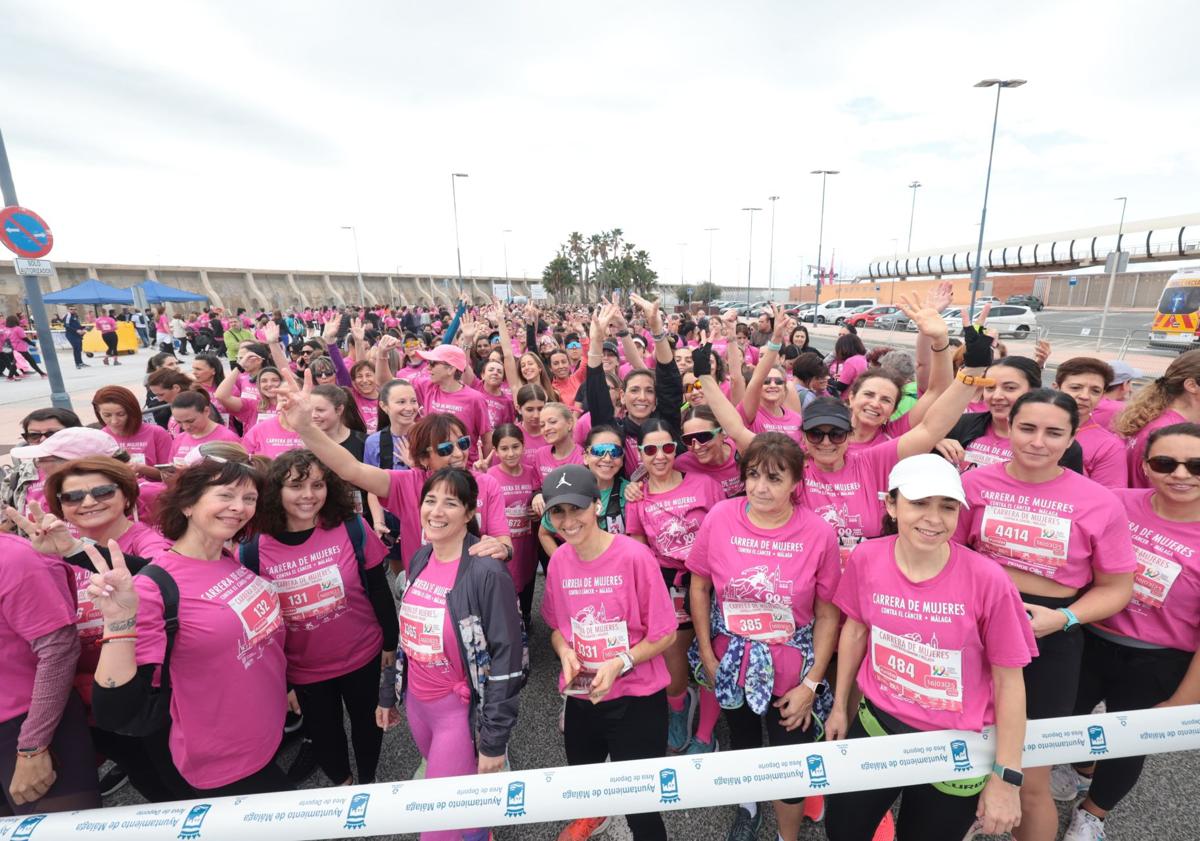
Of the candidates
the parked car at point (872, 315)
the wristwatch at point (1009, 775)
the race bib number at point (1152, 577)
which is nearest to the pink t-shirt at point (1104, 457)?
the race bib number at point (1152, 577)

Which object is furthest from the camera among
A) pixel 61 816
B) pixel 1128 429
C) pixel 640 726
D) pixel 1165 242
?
pixel 1165 242

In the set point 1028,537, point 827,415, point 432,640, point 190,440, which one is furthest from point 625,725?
point 190,440

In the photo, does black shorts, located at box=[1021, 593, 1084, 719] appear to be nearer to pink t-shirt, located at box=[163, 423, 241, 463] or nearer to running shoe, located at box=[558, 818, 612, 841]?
running shoe, located at box=[558, 818, 612, 841]

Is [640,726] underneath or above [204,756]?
underneath

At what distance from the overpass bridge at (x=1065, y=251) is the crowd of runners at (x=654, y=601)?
1710 inches

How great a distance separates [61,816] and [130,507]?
124 centimetres

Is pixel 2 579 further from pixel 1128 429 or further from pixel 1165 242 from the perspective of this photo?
pixel 1165 242

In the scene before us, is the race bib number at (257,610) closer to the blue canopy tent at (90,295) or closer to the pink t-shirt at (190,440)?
the pink t-shirt at (190,440)

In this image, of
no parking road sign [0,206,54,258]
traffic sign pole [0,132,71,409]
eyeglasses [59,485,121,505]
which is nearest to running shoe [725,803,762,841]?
eyeglasses [59,485,121,505]

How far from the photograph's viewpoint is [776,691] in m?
Result: 2.53

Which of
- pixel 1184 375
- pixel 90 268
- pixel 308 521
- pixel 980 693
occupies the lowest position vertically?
pixel 980 693

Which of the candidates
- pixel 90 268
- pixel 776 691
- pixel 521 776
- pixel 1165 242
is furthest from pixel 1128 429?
pixel 1165 242

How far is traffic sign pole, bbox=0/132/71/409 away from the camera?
23.2ft

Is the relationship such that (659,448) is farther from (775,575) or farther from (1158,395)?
(1158,395)
